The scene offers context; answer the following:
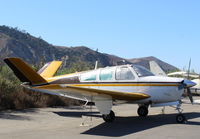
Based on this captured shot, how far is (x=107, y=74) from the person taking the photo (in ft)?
39.1

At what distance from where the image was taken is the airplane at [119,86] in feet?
33.9

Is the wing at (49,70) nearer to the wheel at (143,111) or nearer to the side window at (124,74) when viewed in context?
the side window at (124,74)

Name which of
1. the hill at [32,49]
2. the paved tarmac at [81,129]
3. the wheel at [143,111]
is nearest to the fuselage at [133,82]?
the paved tarmac at [81,129]

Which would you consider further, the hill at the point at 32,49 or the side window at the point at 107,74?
the hill at the point at 32,49

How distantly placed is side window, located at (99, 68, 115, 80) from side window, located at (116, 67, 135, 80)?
0.83 ft

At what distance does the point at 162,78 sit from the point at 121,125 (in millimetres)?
2211

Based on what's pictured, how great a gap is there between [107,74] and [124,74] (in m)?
0.73

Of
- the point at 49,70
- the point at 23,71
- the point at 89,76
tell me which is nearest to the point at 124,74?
the point at 89,76

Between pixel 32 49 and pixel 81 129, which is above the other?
pixel 32 49

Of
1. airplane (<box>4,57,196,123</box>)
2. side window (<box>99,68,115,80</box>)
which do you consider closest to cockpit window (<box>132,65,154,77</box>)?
airplane (<box>4,57,196,123</box>)

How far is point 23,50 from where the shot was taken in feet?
400

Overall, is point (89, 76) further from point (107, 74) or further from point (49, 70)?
point (49, 70)

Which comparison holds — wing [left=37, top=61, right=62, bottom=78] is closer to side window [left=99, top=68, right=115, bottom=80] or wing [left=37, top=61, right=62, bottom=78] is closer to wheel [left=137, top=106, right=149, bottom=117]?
side window [left=99, top=68, right=115, bottom=80]

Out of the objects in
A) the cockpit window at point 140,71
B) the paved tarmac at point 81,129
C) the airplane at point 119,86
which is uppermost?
the cockpit window at point 140,71
